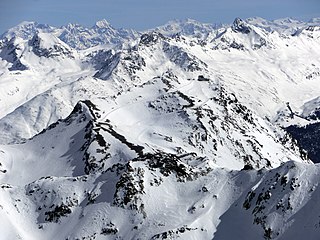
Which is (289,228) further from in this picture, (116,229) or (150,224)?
(116,229)

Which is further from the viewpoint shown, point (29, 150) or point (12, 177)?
point (29, 150)

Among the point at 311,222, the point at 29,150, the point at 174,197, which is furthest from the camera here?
the point at 29,150

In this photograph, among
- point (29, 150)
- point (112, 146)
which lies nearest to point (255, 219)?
point (112, 146)

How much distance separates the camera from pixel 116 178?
406 feet

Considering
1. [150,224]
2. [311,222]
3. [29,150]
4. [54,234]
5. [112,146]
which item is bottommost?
[311,222]

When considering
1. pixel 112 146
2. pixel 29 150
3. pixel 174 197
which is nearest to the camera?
pixel 174 197

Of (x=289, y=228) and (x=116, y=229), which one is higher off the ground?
(x=116, y=229)

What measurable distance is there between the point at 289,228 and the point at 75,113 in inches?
4524

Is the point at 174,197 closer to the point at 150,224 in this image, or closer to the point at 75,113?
the point at 150,224

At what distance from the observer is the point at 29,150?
179125mm

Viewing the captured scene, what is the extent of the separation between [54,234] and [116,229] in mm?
14722

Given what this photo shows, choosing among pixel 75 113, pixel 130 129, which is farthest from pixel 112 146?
pixel 75 113

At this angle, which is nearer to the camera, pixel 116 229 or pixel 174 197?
pixel 116 229

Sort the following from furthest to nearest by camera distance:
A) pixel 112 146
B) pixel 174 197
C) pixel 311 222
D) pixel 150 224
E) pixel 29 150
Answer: pixel 29 150 → pixel 112 146 → pixel 174 197 → pixel 150 224 → pixel 311 222
